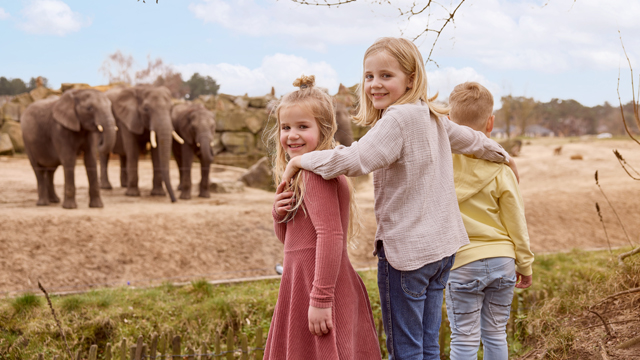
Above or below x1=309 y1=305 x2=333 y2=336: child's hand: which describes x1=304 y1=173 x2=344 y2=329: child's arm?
above

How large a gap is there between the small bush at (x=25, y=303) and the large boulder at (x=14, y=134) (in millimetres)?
14625

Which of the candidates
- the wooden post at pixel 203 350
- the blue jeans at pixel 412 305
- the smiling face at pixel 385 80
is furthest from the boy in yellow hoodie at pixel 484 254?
the wooden post at pixel 203 350

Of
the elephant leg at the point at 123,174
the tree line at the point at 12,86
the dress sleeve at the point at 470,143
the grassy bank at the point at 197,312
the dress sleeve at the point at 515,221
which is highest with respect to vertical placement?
the tree line at the point at 12,86

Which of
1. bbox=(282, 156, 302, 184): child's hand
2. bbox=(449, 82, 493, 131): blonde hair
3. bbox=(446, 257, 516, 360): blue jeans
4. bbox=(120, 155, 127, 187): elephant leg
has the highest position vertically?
bbox=(449, 82, 493, 131): blonde hair

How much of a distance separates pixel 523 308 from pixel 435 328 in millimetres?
3137

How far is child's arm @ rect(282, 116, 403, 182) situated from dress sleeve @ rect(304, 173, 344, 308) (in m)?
0.07

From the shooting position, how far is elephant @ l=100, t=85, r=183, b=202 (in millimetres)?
10703

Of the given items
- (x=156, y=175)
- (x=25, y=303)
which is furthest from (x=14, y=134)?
(x=25, y=303)

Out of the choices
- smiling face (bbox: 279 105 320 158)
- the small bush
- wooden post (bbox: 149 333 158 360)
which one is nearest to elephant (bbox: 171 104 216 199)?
the small bush

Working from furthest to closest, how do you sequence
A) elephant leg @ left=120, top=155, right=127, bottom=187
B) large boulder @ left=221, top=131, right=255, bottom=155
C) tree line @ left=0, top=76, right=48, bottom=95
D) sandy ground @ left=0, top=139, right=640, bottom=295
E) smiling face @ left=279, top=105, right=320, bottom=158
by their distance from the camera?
1. tree line @ left=0, top=76, right=48, bottom=95
2. large boulder @ left=221, top=131, right=255, bottom=155
3. elephant leg @ left=120, top=155, right=127, bottom=187
4. sandy ground @ left=0, top=139, right=640, bottom=295
5. smiling face @ left=279, top=105, right=320, bottom=158

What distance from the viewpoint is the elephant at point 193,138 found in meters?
11.3

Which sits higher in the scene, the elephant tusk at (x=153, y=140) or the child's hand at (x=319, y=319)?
the elephant tusk at (x=153, y=140)

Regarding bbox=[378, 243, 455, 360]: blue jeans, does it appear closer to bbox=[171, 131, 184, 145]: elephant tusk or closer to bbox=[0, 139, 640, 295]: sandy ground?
bbox=[0, 139, 640, 295]: sandy ground

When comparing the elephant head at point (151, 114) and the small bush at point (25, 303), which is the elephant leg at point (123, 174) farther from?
the small bush at point (25, 303)
